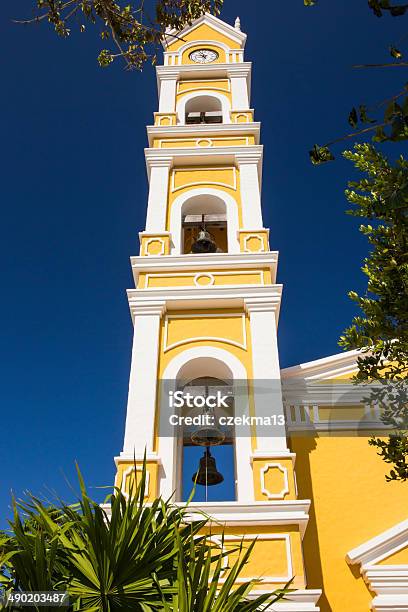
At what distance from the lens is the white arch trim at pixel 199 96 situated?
1280 centimetres

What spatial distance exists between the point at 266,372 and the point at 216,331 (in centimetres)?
106

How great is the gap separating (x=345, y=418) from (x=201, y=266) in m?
3.08

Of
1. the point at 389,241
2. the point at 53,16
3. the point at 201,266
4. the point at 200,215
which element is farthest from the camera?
the point at 200,215

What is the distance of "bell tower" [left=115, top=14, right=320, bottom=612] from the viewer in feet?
22.8

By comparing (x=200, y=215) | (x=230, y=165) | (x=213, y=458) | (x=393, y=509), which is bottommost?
(x=393, y=509)

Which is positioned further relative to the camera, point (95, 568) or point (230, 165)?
point (230, 165)

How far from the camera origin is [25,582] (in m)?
4.11

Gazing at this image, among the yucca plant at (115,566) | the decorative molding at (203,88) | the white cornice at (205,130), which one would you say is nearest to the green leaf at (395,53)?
the yucca plant at (115,566)

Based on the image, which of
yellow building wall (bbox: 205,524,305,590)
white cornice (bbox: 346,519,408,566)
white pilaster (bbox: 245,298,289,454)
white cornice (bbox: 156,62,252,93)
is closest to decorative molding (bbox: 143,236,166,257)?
white pilaster (bbox: 245,298,289,454)

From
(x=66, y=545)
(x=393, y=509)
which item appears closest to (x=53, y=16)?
(x=66, y=545)

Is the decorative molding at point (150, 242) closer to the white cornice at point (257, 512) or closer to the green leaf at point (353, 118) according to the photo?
the white cornice at point (257, 512)

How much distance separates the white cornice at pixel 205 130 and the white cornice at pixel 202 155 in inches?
20.2

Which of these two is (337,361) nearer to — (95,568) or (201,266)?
(201,266)

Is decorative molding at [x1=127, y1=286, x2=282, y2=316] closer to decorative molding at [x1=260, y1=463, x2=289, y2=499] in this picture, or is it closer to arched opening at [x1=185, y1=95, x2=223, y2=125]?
decorative molding at [x1=260, y1=463, x2=289, y2=499]
